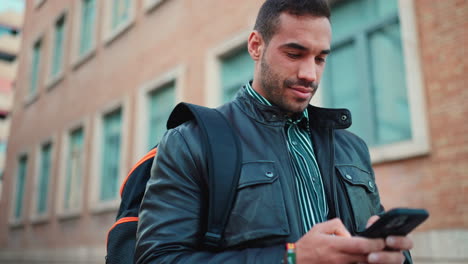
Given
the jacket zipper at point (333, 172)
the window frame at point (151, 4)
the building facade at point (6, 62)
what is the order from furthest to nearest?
the building facade at point (6, 62)
the window frame at point (151, 4)
the jacket zipper at point (333, 172)

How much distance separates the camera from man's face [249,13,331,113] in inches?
70.2

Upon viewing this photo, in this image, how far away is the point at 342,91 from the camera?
6.29 metres

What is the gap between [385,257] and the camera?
1.26 m

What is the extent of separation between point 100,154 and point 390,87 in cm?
827

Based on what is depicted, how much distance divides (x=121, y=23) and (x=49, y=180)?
5.60 meters

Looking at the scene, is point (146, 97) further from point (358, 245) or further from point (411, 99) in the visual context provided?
point (358, 245)

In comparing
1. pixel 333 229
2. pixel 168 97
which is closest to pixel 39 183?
pixel 168 97

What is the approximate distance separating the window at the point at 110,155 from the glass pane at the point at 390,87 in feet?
22.3

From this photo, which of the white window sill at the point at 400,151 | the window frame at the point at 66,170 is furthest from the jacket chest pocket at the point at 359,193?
the window frame at the point at 66,170

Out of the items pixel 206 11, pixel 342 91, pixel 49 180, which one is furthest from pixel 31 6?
pixel 342 91

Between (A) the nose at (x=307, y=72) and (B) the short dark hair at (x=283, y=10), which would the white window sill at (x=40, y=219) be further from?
(A) the nose at (x=307, y=72)

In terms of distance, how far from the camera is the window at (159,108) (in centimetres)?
964

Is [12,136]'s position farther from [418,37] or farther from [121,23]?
[418,37]

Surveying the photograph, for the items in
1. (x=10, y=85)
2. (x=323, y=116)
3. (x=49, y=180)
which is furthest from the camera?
(x=10, y=85)
